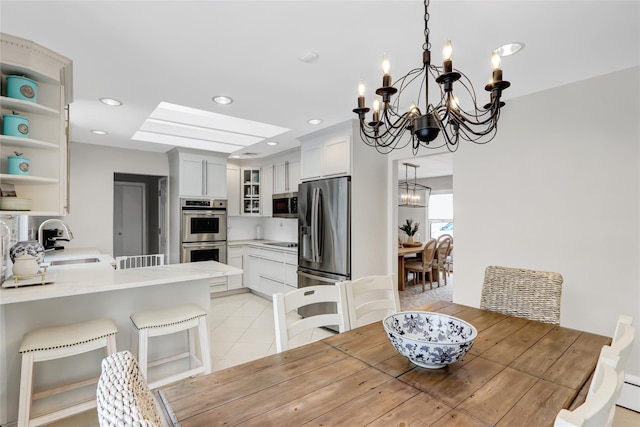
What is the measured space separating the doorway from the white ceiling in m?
4.04

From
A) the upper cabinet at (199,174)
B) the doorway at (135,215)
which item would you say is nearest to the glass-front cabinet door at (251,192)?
the upper cabinet at (199,174)

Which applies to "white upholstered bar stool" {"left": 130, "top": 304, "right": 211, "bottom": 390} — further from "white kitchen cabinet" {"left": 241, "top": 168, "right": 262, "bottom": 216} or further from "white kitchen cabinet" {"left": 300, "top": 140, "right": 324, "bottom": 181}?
"white kitchen cabinet" {"left": 241, "top": 168, "right": 262, "bottom": 216}

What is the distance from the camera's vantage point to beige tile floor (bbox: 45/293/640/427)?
6.79 ft

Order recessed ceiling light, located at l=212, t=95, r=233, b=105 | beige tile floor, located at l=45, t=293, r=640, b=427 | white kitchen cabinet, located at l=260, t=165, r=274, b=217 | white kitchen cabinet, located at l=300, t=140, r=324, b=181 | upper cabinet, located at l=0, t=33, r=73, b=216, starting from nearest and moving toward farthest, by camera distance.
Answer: upper cabinet, located at l=0, t=33, r=73, b=216 < beige tile floor, located at l=45, t=293, r=640, b=427 < recessed ceiling light, located at l=212, t=95, r=233, b=105 < white kitchen cabinet, located at l=300, t=140, r=324, b=181 < white kitchen cabinet, located at l=260, t=165, r=274, b=217

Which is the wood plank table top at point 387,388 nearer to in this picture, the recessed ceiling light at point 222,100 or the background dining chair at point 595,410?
the background dining chair at point 595,410

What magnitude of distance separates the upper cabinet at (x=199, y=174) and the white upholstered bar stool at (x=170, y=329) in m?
2.86

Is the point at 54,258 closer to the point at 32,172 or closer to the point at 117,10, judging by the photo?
the point at 32,172

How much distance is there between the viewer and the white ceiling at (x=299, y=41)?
5.08 feet

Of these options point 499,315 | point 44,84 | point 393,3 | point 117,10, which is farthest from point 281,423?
point 44,84

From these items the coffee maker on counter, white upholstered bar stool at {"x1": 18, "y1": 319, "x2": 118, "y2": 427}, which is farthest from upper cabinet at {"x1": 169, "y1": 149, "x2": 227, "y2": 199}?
white upholstered bar stool at {"x1": 18, "y1": 319, "x2": 118, "y2": 427}

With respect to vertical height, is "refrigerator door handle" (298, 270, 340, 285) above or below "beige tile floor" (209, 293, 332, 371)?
above

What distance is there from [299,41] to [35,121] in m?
1.82

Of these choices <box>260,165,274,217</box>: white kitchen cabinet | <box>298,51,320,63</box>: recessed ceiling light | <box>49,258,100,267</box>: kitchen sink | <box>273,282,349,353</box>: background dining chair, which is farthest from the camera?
<box>260,165,274,217</box>: white kitchen cabinet

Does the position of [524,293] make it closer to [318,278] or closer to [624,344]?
[624,344]
